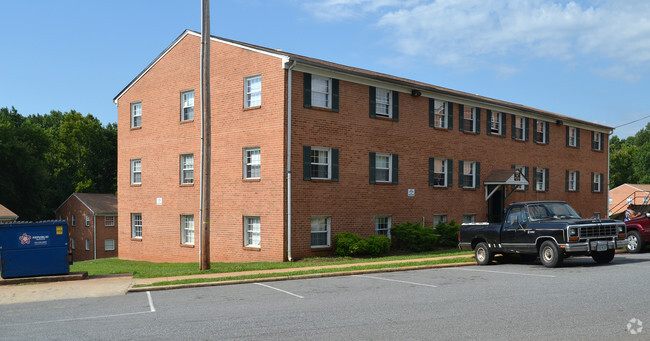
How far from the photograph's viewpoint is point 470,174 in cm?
2988

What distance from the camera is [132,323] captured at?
918 cm

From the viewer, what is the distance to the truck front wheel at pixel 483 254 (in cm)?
1816

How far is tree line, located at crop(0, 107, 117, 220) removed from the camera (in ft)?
179

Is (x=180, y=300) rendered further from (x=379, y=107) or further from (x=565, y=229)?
(x=379, y=107)

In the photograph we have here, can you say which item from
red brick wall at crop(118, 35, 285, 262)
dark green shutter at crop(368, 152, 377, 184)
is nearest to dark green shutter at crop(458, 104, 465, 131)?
dark green shutter at crop(368, 152, 377, 184)

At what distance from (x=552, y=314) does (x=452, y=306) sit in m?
1.69

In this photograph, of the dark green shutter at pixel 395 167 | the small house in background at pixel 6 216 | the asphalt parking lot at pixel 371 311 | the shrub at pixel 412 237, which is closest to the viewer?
the asphalt parking lot at pixel 371 311

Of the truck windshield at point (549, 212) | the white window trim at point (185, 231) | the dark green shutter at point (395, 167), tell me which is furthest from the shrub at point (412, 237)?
the white window trim at point (185, 231)

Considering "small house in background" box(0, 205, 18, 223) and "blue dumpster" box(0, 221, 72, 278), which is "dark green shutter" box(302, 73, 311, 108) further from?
"small house in background" box(0, 205, 18, 223)

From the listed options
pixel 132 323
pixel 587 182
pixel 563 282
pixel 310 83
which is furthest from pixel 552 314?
pixel 587 182

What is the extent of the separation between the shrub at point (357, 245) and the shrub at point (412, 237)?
1.60 metres

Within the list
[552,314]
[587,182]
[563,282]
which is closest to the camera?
[552,314]

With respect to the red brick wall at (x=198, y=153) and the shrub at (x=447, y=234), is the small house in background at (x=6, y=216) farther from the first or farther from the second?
the shrub at (x=447, y=234)

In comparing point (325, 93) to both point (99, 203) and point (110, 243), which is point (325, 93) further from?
point (99, 203)
